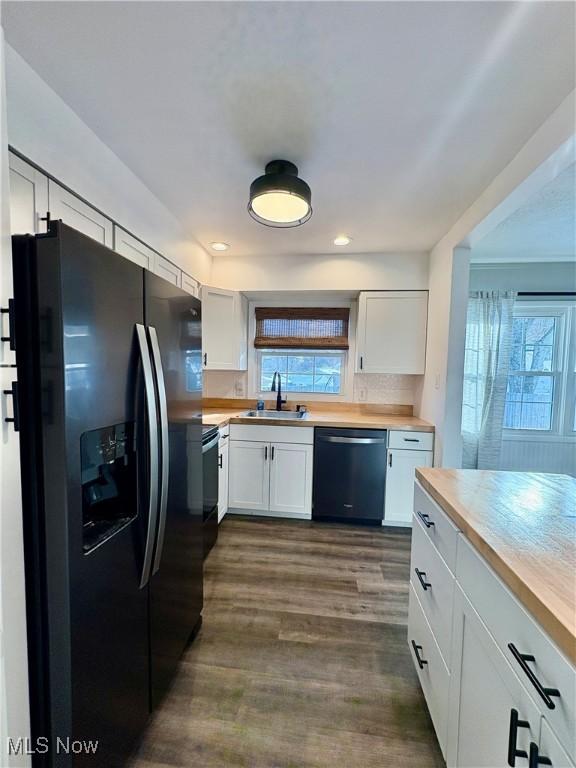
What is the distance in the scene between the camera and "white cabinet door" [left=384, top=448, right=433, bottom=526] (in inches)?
109

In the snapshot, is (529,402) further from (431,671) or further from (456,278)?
(431,671)

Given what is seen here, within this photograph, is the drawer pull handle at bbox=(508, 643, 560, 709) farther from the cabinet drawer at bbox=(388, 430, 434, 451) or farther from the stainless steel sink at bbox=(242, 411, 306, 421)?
the stainless steel sink at bbox=(242, 411, 306, 421)

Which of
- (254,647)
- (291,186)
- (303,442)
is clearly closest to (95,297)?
(291,186)

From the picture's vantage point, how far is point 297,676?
Answer: 1.45m

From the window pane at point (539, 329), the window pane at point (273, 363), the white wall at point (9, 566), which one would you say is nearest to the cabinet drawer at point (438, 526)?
the white wall at point (9, 566)

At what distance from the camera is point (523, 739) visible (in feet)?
2.15

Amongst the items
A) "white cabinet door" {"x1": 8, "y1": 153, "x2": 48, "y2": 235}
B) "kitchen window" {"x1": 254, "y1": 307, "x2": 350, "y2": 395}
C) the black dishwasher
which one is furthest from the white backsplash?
"white cabinet door" {"x1": 8, "y1": 153, "x2": 48, "y2": 235}

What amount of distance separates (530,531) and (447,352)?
174 centimetres

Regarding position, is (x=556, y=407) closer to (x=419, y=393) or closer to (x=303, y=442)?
(x=419, y=393)

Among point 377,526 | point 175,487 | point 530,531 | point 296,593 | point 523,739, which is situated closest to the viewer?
point 523,739

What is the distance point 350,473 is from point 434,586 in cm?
166

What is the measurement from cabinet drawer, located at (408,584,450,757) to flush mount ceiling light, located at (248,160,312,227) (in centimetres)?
198

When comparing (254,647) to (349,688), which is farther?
(254,647)

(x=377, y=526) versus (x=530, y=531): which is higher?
(x=530, y=531)
